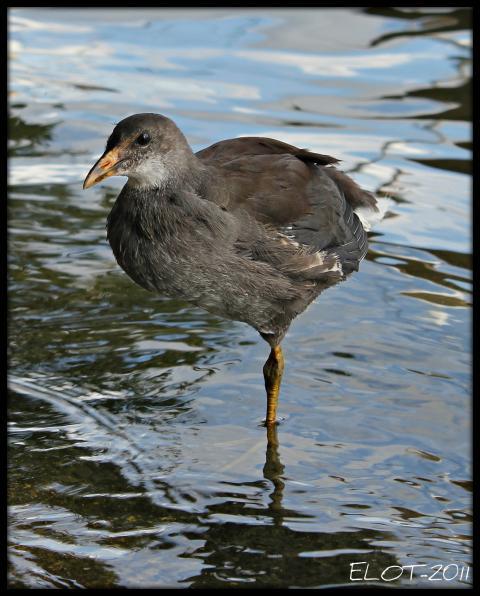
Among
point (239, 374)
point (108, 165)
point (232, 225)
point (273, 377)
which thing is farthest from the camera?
point (239, 374)

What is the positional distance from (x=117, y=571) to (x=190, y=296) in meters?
1.48

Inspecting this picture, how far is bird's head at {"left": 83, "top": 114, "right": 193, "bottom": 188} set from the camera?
18.0 feet

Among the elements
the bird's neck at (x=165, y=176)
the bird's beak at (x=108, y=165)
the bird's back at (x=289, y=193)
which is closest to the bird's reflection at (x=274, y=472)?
the bird's back at (x=289, y=193)

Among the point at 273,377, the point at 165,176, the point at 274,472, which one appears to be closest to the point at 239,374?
the point at 273,377

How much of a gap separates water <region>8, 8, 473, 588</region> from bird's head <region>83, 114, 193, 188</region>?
4.73 feet

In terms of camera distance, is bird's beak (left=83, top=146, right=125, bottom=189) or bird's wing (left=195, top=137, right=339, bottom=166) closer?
bird's beak (left=83, top=146, right=125, bottom=189)

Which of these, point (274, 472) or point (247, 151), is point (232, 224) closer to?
point (247, 151)

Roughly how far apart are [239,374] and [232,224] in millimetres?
1365

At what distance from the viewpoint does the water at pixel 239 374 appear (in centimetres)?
514

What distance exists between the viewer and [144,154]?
5.54 metres

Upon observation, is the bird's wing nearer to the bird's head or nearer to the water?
the bird's head

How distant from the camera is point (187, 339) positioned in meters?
7.16

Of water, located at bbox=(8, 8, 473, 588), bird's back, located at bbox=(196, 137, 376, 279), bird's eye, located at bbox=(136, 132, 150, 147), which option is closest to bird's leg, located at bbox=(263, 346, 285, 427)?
water, located at bbox=(8, 8, 473, 588)

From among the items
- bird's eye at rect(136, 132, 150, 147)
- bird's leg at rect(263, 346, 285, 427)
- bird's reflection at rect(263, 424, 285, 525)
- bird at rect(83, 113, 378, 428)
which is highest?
bird's eye at rect(136, 132, 150, 147)
